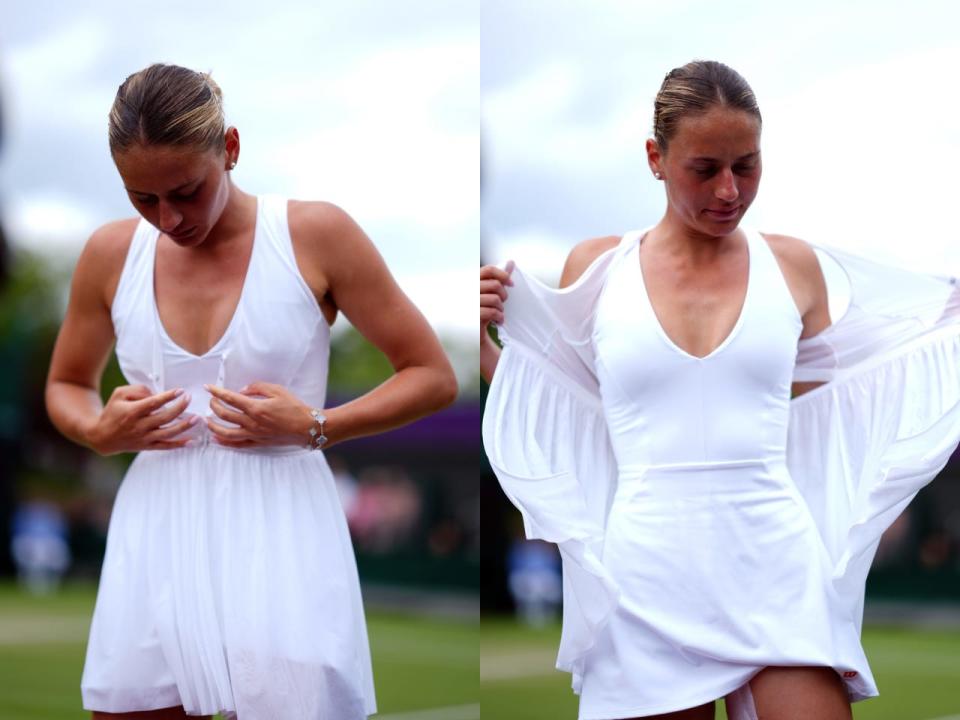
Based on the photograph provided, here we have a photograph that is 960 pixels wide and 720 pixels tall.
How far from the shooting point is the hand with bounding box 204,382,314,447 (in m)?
3.51

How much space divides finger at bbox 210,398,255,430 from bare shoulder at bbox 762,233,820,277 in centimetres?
143

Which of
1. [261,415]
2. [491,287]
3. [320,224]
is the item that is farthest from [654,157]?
[261,415]

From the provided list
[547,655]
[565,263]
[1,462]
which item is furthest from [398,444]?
[565,263]

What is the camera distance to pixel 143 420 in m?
3.59

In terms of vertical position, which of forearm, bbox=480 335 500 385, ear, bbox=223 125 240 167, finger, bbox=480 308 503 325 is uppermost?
ear, bbox=223 125 240 167

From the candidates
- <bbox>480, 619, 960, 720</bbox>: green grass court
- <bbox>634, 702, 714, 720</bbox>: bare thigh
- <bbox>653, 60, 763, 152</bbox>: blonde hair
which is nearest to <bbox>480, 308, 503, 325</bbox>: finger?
<bbox>653, 60, 763, 152</bbox>: blonde hair

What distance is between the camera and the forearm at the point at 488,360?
3.99 metres

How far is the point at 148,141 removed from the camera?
340 centimetres

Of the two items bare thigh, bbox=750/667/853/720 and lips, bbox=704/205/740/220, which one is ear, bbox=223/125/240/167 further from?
bare thigh, bbox=750/667/853/720

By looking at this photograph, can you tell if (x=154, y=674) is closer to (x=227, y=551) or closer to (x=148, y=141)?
(x=227, y=551)

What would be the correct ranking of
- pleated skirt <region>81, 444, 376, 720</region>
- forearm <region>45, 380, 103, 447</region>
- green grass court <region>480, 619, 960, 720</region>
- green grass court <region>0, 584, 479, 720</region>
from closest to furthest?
pleated skirt <region>81, 444, 376, 720</region>
forearm <region>45, 380, 103, 447</region>
green grass court <region>0, 584, 479, 720</region>
green grass court <region>480, 619, 960, 720</region>

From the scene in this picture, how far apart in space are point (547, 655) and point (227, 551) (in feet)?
47.6

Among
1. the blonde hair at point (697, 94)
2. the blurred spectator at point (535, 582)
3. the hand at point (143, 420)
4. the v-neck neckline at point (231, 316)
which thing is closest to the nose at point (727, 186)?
the blonde hair at point (697, 94)

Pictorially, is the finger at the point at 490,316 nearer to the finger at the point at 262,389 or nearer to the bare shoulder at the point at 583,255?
the bare shoulder at the point at 583,255
